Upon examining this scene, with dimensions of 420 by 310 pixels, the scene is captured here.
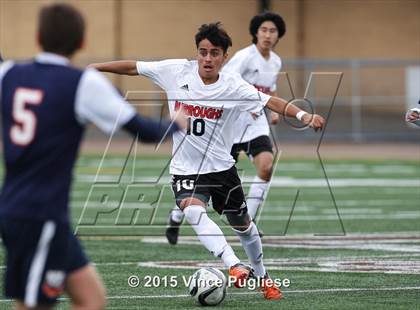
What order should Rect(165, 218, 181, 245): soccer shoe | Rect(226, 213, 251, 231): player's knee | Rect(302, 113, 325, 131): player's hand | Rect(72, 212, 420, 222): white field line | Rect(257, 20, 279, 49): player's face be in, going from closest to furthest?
Rect(302, 113, 325, 131): player's hand < Rect(226, 213, 251, 231): player's knee < Rect(165, 218, 181, 245): soccer shoe < Rect(257, 20, 279, 49): player's face < Rect(72, 212, 420, 222): white field line

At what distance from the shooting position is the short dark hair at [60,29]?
5086mm

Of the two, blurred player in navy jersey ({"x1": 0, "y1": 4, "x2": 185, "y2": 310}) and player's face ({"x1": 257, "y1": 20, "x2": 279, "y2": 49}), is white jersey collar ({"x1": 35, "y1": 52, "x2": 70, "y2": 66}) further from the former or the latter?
player's face ({"x1": 257, "y1": 20, "x2": 279, "y2": 49})

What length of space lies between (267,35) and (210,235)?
4.70 m

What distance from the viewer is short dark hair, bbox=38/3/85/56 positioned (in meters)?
5.09

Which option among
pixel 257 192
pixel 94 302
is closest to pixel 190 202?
pixel 94 302

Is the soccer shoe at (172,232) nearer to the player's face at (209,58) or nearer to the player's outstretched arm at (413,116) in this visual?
the player's face at (209,58)

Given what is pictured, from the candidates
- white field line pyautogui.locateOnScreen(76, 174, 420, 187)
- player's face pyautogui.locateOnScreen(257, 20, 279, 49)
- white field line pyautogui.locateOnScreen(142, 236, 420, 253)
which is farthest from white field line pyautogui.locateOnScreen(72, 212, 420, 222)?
white field line pyautogui.locateOnScreen(76, 174, 420, 187)

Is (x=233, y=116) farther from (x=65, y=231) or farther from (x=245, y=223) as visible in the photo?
(x=65, y=231)

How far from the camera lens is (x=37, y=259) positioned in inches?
198

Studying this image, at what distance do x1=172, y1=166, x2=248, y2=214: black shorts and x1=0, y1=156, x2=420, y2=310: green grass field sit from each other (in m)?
0.65

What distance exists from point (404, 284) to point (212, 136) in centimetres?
183

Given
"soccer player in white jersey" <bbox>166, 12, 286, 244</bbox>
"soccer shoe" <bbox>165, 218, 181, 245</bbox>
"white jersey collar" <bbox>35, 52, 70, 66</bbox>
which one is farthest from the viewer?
"soccer player in white jersey" <bbox>166, 12, 286, 244</bbox>

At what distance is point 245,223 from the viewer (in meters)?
8.29

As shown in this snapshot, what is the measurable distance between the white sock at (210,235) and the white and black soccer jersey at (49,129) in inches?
110
